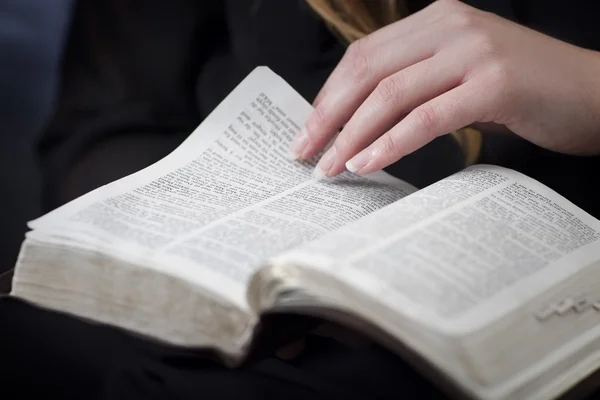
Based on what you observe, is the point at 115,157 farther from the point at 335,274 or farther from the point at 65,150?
the point at 335,274

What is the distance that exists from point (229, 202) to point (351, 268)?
158 millimetres

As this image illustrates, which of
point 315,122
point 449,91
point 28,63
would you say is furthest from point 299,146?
point 28,63

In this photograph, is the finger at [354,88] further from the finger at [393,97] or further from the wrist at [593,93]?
the wrist at [593,93]

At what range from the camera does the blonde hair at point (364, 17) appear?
71cm

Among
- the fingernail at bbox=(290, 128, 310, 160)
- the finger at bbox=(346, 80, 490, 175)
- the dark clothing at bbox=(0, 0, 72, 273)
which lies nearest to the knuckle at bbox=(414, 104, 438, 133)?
the finger at bbox=(346, 80, 490, 175)

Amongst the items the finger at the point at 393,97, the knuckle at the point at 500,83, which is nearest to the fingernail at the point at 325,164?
the finger at the point at 393,97

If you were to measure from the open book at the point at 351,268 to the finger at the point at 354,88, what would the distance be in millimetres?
59

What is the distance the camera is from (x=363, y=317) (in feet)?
1.23

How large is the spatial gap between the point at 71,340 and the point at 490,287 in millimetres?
294

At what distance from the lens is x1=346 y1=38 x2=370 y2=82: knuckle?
613 mm

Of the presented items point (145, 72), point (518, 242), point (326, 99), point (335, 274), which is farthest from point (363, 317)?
point (145, 72)

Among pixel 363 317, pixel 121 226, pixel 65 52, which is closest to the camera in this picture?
pixel 363 317

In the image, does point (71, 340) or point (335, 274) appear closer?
Result: point (335, 274)

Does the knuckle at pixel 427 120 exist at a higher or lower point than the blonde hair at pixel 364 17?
lower
